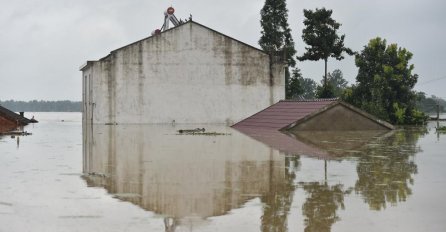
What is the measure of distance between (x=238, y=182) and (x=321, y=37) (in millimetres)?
39318

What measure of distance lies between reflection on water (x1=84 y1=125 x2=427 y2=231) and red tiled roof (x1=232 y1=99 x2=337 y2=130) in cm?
1476

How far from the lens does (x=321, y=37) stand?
160ft

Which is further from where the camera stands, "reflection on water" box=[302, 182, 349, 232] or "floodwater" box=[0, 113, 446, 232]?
"floodwater" box=[0, 113, 446, 232]

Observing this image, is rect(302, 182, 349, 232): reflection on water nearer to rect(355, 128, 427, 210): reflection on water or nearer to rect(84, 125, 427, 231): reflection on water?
rect(84, 125, 427, 231): reflection on water

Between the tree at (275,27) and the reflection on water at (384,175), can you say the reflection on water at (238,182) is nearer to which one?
the reflection on water at (384,175)

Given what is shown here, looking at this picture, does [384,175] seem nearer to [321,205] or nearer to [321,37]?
[321,205]

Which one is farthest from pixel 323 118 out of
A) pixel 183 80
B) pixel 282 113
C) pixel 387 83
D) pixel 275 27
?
pixel 275 27

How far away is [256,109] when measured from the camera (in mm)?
41500

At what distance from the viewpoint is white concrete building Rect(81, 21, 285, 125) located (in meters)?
39.3

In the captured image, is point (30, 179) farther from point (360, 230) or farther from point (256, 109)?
point (256, 109)

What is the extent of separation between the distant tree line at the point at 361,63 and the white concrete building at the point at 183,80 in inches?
95.2

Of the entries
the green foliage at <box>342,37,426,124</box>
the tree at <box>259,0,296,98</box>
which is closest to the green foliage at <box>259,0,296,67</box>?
the tree at <box>259,0,296,98</box>

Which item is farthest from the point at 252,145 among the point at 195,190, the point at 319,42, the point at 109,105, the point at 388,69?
the point at 319,42

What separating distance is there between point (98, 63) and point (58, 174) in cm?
2794
